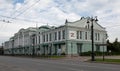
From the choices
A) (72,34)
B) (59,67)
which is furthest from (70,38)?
(59,67)

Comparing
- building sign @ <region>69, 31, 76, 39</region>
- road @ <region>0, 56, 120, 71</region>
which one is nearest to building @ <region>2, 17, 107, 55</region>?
building sign @ <region>69, 31, 76, 39</region>

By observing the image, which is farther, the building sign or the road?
the building sign

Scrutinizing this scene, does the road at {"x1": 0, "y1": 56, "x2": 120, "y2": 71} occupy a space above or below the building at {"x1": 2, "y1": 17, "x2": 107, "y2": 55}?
below

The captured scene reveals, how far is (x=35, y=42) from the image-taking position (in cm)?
8856

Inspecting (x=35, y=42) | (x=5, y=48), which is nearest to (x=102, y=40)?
(x=35, y=42)

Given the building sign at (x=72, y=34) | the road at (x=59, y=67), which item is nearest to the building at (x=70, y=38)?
the building sign at (x=72, y=34)

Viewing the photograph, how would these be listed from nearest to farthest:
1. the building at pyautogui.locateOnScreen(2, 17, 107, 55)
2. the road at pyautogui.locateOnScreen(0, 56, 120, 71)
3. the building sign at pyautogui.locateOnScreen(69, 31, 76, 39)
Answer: the road at pyautogui.locateOnScreen(0, 56, 120, 71) < the building at pyautogui.locateOnScreen(2, 17, 107, 55) < the building sign at pyautogui.locateOnScreen(69, 31, 76, 39)

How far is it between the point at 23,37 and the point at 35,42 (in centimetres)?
1287

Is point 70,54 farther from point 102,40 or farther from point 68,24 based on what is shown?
point 102,40

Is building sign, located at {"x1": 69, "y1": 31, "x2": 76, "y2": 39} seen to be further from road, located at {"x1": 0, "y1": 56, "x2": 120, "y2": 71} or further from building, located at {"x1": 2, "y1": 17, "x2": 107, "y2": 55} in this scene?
road, located at {"x1": 0, "y1": 56, "x2": 120, "y2": 71}

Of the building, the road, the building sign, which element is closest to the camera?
the road

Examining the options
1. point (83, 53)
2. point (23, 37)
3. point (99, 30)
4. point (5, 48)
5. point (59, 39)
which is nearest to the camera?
point (83, 53)

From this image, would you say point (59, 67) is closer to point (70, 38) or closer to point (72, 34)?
point (70, 38)

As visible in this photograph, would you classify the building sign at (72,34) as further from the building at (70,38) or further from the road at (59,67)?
the road at (59,67)
